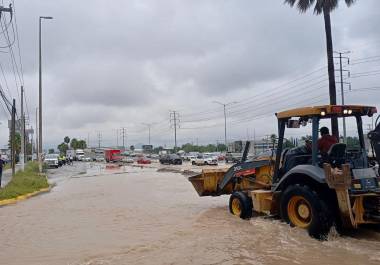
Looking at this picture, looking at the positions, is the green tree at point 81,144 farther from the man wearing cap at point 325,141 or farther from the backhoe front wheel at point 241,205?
the man wearing cap at point 325,141

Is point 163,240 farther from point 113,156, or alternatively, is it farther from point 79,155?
point 79,155

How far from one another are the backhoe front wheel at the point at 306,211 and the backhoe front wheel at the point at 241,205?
1951mm

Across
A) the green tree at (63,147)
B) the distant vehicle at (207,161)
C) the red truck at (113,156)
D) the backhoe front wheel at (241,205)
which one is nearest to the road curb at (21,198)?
the backhoe front wheel at (241,205)

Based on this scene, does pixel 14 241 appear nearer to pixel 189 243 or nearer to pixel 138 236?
pixel 138 236

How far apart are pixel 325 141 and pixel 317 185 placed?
1.01 metres

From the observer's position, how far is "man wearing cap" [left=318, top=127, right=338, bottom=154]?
10.2m

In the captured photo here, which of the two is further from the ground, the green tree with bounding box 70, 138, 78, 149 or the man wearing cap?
the green tree with bounding box 70, 138, 78, 149

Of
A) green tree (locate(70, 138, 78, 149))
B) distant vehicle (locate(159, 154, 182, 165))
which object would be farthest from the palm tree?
green tree (locate(70, 138, 78, 149))

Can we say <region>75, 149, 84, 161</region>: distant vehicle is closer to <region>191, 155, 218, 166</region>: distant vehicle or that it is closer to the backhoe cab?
<region>191, 155, 218, 166</region>: distant vehicle

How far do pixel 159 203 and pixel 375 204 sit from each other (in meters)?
10.1

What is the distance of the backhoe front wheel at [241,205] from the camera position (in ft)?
40.5

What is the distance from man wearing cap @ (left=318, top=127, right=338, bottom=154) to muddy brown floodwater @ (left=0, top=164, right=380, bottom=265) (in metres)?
1.78

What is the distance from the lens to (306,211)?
9969 mm

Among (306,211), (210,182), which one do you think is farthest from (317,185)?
(210,182)
